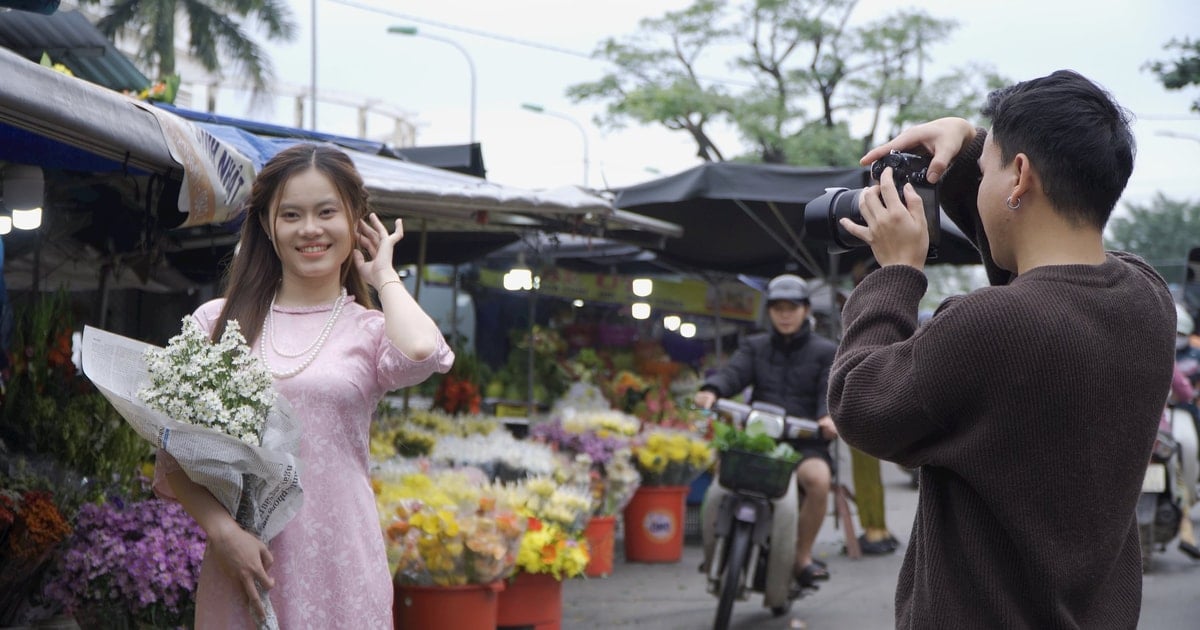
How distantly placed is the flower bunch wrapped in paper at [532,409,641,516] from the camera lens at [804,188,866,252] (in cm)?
612

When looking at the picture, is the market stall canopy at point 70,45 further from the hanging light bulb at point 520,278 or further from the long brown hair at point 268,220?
the long brown hair at point 268,220

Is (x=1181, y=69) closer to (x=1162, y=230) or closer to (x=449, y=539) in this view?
(x=449, y=539)

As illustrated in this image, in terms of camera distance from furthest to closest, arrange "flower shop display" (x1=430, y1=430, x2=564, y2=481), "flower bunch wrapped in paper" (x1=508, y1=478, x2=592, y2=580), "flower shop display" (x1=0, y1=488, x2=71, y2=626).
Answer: "flower shop display" (x1=430, y1=430, x2=564, y2=481) < "flower bunch wrapped in paper" (x1=508, y1=478, x2=592, y2=580) < "flower shop display" (x1=0, y1=488, x2=71, y2=626)

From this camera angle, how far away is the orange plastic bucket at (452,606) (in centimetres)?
570

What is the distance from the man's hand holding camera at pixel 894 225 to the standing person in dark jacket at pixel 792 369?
18.2 ft

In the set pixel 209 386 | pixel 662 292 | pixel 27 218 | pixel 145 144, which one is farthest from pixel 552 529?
pixel 662 292

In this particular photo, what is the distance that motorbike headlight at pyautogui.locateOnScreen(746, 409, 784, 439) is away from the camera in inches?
284

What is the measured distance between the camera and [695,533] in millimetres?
11680

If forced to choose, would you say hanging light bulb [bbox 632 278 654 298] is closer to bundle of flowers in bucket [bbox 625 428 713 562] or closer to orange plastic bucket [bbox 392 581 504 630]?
bundle of flowers in bucket [bbox 625 428 713 562]

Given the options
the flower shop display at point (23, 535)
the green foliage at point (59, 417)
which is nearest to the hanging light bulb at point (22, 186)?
the green foliage at point (59, 417)

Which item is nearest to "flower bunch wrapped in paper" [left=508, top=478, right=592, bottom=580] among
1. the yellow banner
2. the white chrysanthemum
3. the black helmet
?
the black helmet

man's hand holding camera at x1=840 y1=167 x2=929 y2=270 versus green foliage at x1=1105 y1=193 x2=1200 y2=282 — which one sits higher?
green foliage at x1=1105 y1=193 x2=1200 y2=282

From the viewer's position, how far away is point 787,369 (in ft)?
27.1

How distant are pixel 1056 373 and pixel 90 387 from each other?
4.40 meters
